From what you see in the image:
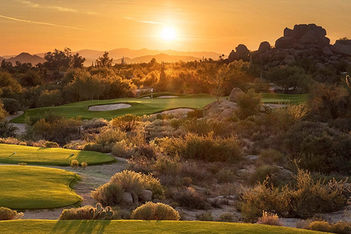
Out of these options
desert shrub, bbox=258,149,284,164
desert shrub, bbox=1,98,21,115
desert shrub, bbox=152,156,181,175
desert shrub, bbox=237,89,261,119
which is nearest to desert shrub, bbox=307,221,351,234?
desert shrub, bbox=152,156,181,175

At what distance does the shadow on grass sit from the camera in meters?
8.45

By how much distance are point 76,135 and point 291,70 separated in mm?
40470

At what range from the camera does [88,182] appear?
50.6ft

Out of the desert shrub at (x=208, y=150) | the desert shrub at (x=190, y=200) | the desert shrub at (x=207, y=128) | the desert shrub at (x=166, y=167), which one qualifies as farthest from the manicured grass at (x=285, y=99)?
the desert shrub at (x=190, y=200)

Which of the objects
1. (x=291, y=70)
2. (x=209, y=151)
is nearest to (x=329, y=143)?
(x=209, y=151)

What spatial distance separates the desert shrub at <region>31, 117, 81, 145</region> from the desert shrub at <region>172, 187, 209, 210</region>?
1948cm

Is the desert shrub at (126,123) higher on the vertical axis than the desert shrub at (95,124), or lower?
higher

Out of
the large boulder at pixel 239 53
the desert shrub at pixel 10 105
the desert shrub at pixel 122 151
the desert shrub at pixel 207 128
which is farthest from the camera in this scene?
the large boulder at pixel 239 53

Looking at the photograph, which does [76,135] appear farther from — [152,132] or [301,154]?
[301,154]

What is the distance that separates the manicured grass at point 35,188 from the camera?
1145 centimetres

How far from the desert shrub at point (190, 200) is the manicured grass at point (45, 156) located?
6097mm

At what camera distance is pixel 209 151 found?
22.4m

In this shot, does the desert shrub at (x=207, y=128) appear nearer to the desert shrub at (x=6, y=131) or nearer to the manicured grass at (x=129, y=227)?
the desert shrub at (x=6, y=131)

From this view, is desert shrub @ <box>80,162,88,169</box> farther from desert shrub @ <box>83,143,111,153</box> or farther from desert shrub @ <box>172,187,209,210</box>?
desert shrub @ <box>83,143,111,153</box>
